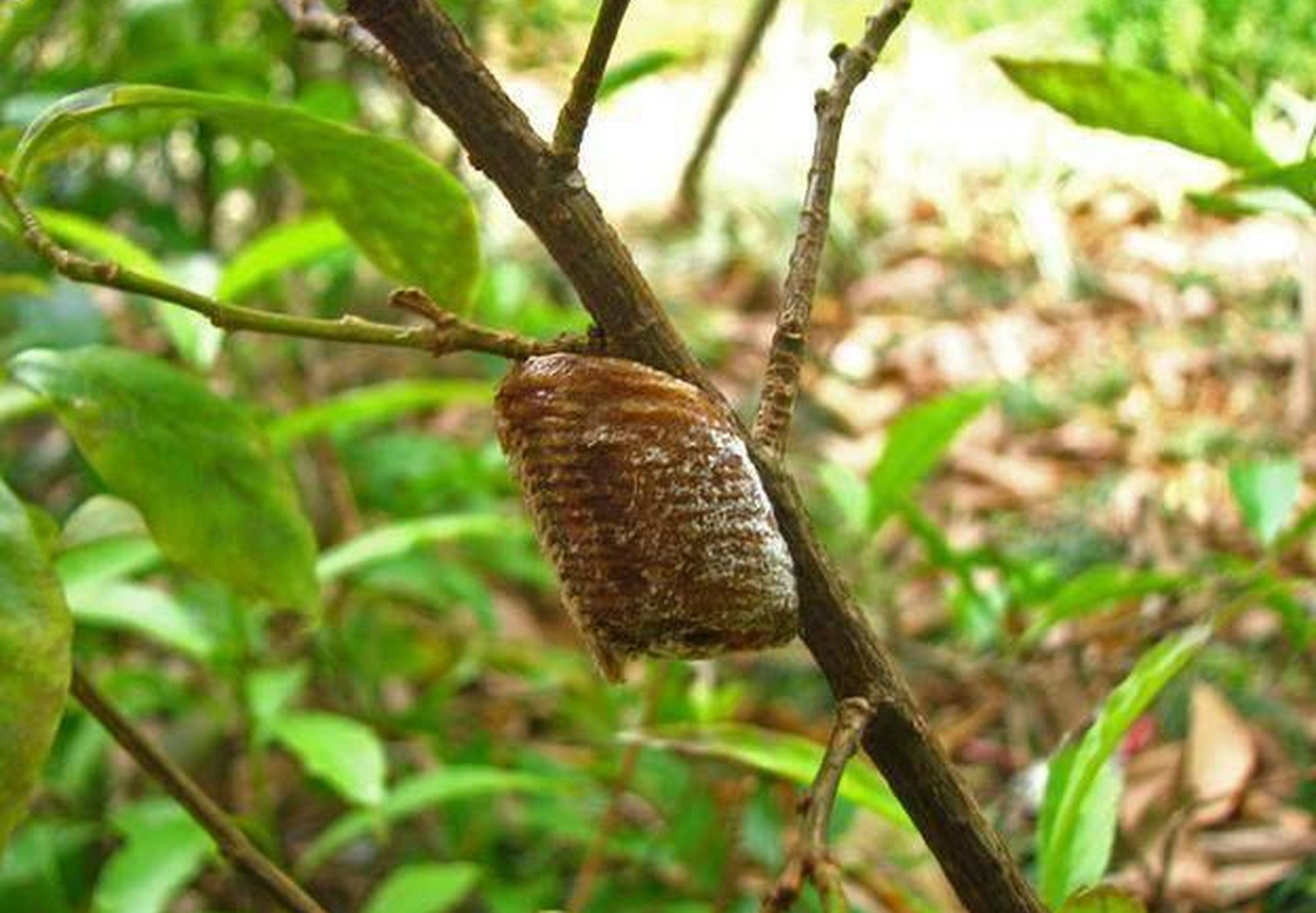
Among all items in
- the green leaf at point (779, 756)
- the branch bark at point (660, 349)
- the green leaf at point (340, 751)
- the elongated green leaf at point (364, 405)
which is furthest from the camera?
the elongated green leaf at point (364, 405)

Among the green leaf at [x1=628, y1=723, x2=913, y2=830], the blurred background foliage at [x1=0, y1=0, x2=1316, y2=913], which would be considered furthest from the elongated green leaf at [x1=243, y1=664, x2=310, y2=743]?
the green leaf at [x1=628, y1=723, x2=913, y2=830]

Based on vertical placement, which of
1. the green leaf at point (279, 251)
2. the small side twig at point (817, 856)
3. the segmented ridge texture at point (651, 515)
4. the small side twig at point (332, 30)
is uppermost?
the small side twig at point (332, 30)

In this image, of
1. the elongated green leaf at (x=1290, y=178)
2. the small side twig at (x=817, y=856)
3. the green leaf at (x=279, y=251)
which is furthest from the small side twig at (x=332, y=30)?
the green leaf at (x=279, y=251)

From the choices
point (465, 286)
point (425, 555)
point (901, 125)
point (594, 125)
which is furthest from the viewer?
point (594, 125)

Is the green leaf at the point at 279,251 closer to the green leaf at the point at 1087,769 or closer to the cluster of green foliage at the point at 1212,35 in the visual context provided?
the green leaf at the point at 1087,769

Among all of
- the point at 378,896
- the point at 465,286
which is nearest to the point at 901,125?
the point at 378,896

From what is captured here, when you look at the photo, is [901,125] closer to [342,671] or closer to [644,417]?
[342,671]

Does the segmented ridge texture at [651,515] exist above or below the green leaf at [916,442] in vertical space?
above

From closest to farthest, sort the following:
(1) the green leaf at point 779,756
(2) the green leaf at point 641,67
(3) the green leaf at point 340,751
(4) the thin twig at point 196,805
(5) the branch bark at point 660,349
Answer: (5) the branch bark at point 660,349, (4) the thin twig at point 196,805, (1) the green leaf at point 779,756, (2) the green leaf at point 641,67, (3) the green leaf at point 340,751
